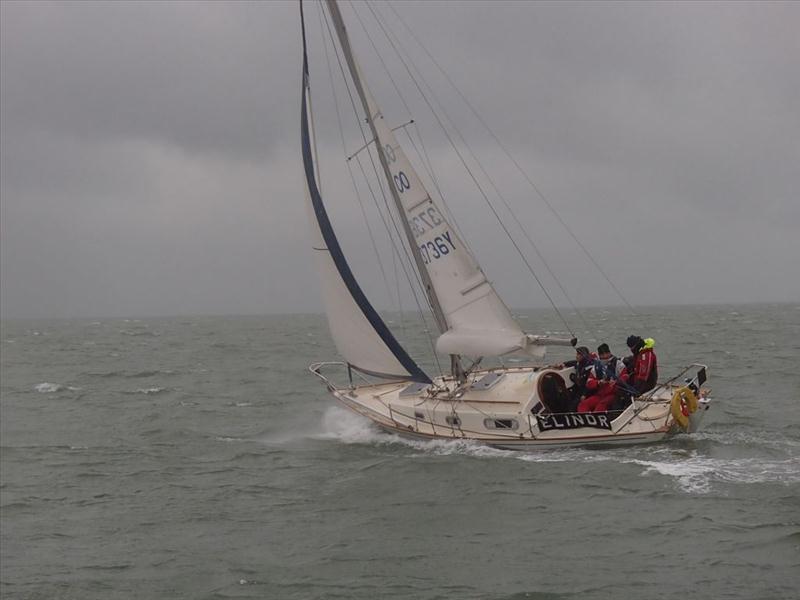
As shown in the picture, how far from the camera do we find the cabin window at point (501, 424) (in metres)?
16.0

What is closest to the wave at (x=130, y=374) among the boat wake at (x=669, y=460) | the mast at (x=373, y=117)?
the boat wake at (x=669, y=460)

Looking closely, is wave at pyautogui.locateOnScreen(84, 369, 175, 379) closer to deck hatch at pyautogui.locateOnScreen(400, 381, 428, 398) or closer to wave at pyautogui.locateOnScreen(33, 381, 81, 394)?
wave at pyautogui.locateOnScreen(33, 381, 81, 394)

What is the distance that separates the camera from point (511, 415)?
52.9ft

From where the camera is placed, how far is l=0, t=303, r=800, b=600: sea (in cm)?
1005

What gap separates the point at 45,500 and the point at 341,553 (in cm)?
672

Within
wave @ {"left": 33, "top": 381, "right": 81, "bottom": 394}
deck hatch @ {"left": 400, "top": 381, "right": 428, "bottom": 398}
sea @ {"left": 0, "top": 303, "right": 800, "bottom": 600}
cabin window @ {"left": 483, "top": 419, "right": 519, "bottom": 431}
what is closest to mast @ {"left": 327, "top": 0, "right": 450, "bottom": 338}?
deck hatch @ {"left": 400, "top": 381, "right": 428, "bottom": 398}

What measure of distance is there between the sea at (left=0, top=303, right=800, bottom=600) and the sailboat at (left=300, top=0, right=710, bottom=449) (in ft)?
1.49

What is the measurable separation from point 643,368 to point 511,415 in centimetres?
261

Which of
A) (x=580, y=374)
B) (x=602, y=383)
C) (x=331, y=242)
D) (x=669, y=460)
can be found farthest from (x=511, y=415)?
(x=331, y=242)

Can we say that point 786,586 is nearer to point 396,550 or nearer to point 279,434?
point 396,550

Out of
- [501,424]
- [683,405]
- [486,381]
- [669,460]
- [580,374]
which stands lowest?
[669,460]

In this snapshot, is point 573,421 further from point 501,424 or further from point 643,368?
point 643,368

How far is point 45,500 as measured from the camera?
1522 centimetres

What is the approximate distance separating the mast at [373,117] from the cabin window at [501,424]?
2493 millimetres
